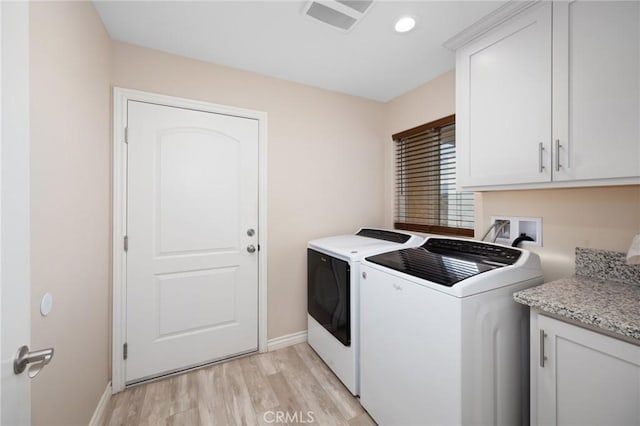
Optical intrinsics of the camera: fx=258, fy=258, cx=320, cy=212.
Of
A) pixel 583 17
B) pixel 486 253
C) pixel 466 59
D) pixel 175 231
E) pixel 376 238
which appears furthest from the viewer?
pixel 376 238

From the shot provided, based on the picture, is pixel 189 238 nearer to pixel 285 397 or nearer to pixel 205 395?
pixel 205 395

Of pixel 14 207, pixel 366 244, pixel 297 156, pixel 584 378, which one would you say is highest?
pixel 297 156

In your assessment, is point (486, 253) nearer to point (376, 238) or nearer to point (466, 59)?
point (376, 238)

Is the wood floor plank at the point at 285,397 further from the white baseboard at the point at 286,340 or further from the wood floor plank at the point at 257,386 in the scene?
the white baseboard at the point at 286,340

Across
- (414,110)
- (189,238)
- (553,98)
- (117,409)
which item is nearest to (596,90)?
(553,98)

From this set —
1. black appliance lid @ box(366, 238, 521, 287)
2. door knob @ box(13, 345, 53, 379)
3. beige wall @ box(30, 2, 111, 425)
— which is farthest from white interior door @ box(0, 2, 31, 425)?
black appliance lid @ box(366, 238, 521, 287)

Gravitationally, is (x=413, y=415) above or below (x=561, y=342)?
below

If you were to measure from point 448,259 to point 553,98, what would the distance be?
36.6 inches

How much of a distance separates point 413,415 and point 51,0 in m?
2.40

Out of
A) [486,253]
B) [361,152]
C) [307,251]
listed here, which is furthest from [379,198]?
[486,253]

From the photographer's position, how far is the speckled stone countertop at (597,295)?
2.94 feet

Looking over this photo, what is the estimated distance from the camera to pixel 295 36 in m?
1.70

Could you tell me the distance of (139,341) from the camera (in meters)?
1.81

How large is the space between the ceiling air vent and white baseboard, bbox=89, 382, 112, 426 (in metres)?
A: 2.59
